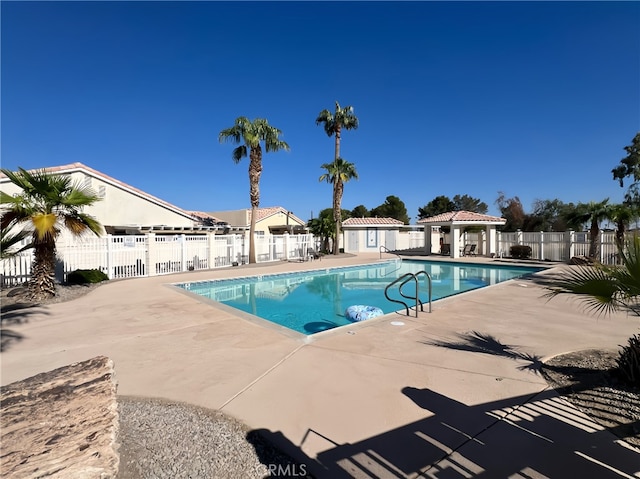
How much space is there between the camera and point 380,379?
4.06 meters

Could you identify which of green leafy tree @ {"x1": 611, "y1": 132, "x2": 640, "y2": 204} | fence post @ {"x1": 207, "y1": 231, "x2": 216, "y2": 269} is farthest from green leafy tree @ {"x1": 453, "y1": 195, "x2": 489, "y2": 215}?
fence post @ {"x1": 207, "y1": 231, "x2": 216, "y2": 269}

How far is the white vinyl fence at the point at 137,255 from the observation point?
471 inches

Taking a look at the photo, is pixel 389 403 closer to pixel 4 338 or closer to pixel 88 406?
pixel 88 406

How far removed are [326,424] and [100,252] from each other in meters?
14.3

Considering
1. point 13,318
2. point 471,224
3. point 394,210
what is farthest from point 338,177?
point 394,210

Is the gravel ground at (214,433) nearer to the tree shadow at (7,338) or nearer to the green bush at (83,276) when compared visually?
the tree shadow at (7,338)

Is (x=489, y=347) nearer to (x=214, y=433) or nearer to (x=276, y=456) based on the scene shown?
(x=276, y=456)

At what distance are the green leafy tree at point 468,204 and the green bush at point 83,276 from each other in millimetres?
60597

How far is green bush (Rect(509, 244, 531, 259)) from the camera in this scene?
829 inches

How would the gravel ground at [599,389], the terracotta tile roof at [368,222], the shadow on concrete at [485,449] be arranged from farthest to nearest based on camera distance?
the terracotta tile roof at [368,222] → the gravel ground at [599,389] → the shadow on concrete at [485,449]

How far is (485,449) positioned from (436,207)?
5875cm

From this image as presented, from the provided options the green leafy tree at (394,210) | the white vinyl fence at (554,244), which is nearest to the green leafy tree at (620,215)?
the white vinyl fence at (554,244)

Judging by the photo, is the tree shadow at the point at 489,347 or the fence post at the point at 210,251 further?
the fence post at the point at 210,251

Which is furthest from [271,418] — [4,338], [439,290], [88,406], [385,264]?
[385,264]
